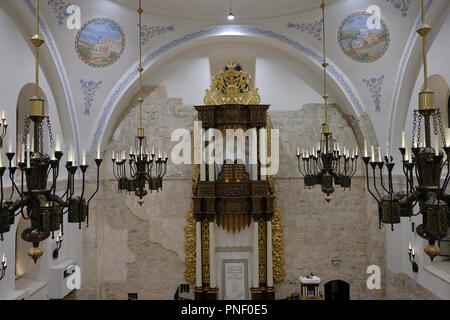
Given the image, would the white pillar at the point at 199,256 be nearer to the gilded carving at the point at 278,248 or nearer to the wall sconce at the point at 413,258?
the gilded carving at the point at 278,248

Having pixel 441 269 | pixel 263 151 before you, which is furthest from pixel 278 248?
pixel 441 269

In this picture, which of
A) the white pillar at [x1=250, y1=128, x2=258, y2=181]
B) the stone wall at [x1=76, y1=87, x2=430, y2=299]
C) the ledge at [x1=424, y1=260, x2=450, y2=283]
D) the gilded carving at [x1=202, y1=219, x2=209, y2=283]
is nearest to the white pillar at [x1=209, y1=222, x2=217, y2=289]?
the gilded carving at [x1=202, y1=219, x2=209, y2=283]

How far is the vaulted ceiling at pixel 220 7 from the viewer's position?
9219 millimetres

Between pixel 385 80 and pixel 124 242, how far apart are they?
29.1ft

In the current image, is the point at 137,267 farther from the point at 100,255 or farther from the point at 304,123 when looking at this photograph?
the point at 304,123

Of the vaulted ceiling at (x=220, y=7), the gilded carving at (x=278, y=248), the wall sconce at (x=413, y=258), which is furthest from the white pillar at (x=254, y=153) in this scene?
the wall sconce at (x=413, y=258)

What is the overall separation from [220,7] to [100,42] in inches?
134

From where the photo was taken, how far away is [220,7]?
9.52 m

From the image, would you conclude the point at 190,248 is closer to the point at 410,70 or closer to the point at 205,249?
the point at 205,249

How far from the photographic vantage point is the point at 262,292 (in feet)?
31.9

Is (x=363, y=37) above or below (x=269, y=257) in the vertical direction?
above

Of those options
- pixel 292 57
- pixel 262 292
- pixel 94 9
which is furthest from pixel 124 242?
pixel 292 57

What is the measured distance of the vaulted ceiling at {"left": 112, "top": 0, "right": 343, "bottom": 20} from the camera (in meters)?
9.22

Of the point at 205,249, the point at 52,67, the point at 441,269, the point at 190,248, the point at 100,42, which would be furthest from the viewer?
the point at 190,248
